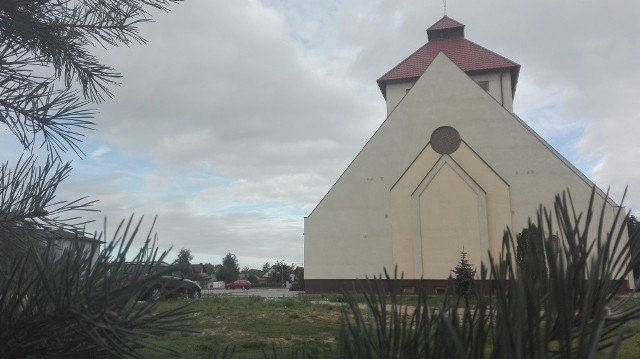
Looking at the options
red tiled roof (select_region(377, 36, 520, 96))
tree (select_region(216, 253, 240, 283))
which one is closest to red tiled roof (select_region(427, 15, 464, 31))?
red tiled roof (select_region(377, 36, 520, 96))

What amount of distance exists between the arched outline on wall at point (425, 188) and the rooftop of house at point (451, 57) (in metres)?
8.34

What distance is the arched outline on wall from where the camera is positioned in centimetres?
2645

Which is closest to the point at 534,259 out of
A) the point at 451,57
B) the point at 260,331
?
the point at 260,331

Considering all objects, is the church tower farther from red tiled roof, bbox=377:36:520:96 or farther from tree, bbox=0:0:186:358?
tree, bbox=0:0:186:358

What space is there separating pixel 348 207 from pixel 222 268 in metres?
58.7

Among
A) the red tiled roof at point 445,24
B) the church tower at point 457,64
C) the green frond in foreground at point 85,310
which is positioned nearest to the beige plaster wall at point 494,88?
the church tower at point 457,64

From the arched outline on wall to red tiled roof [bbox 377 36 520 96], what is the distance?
9.07 meters

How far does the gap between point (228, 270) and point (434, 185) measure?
61.9 meters

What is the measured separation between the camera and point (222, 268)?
3334 inches

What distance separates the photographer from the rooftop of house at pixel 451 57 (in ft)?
110

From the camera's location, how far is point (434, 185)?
1077 inches

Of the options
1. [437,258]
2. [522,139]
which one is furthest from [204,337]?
[522,139]

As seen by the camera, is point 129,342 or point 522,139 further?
point 522,139

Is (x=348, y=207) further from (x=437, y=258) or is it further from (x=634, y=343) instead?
(x=634, y=343)
